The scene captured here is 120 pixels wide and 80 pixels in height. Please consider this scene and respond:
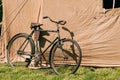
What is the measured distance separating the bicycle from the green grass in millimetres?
218

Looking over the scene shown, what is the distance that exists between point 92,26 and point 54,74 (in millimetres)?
1469

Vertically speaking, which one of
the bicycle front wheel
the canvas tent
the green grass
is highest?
the canvas tent

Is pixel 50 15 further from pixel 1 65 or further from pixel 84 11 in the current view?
pixel 1 65

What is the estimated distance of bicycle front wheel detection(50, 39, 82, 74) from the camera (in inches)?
345

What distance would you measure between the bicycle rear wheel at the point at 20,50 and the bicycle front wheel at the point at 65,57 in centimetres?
64

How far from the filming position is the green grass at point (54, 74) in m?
8.34

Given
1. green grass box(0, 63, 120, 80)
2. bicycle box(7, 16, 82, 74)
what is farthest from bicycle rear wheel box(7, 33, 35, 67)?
green grass box(0, 63, 120, 80)

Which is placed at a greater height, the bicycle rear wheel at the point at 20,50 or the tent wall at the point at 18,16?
the tent wall at the point at 18,16

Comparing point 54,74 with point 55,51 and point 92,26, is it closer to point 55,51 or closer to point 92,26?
point 55,51

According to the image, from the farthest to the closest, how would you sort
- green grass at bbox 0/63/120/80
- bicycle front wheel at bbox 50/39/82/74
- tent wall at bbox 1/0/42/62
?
tent wall at bbox 1/0/42/62, bicycle front wheel at bbox 50/39/82/74, green grass at bbox 0/63/120/80

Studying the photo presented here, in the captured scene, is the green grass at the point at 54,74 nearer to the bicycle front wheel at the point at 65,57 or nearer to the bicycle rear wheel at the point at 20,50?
the bicycle front wheel at the point at 65,57

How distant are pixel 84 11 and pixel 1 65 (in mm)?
2545

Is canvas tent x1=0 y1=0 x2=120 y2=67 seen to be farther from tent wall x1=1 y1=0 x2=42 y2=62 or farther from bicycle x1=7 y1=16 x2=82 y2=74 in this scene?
tent wall x1=1 y1=0 x2=42 y2=62

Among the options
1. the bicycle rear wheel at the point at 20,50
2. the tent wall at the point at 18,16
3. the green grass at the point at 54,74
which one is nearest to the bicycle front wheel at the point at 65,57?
the green grass at the point at 54,74
